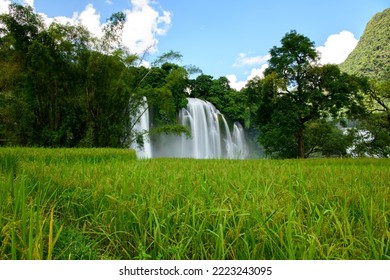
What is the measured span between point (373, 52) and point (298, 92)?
4490 mm

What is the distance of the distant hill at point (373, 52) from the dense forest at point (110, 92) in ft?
2.06

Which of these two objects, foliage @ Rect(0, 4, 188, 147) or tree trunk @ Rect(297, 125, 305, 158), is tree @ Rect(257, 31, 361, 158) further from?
foliage @ Rect(0, 4, 188, 147)

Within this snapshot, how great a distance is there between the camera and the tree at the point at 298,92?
13516 mm

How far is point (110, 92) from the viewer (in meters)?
12.7

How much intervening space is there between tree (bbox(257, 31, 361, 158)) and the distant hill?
2106 millimetres

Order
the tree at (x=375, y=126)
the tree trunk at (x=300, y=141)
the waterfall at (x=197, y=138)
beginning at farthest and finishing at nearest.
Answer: the waterfall at (x=197, y=138)
the tree at (x=375, y=126)
the tree trunk at (x=300, y=141)

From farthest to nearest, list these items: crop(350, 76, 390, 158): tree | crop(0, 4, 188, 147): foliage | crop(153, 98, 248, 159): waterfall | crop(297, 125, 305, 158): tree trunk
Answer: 1. crop(153, 98, 248, 159): waterfall
2. crop(350, 76, 390, 158): tree
3. crop(297, 125, 305, 158): tree trunk
4. crop(0, 4, 188, 147): foliage

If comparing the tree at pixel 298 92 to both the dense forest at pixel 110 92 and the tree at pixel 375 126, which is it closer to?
the dense forest at pixel 110 92

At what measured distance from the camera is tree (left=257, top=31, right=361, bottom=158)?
13.5m

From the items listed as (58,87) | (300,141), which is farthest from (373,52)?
(58,87)

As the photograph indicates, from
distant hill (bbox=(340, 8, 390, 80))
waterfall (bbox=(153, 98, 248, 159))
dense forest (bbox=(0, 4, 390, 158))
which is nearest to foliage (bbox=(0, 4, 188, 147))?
dense forest (bbox=(0, 4, 390, 158))

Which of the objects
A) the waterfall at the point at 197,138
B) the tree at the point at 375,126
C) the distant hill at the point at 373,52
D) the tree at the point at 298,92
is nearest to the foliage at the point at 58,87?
A: the tree at the point at 298,92

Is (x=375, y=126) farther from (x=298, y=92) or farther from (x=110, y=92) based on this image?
(x=110, y=92)

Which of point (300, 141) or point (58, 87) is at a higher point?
point (58, 87)
